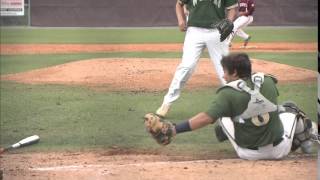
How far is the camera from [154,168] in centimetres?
304

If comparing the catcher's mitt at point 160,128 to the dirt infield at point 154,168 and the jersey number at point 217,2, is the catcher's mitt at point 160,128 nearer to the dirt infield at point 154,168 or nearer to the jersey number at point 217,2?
the dirt infield at point 154,168

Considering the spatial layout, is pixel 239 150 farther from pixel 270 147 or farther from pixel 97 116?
pixel 97 116

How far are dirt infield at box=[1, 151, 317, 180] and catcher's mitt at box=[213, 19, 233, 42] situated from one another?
81cm

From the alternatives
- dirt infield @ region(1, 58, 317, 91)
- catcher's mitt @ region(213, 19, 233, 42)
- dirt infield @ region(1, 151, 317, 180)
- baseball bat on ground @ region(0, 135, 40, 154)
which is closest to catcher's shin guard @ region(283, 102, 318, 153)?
dirt infield @ region(1, 151, 317, 180)

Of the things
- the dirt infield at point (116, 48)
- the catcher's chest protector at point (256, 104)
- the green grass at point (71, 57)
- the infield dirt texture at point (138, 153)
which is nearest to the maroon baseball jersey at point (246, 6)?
the infield dirt texture at point (138, 153)

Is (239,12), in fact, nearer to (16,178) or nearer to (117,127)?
(117,127)

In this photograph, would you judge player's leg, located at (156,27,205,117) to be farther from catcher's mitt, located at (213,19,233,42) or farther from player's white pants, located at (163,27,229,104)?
catcher's mitt, located at (213,19,233,42)

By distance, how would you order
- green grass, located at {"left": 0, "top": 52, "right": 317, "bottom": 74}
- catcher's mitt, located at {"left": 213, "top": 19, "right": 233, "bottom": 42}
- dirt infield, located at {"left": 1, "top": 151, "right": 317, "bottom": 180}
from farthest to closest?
1. green grass, located at {"left": 0, "top": 52, "right": 317, "bottom": 74}
2. catcher's mitt, located at {"left": 213, "top": 19, "right": 233, "bottom": 42}
3. dirt infield, located at {"left": 1, "top": 151, "right": 317, "bottom": 180}

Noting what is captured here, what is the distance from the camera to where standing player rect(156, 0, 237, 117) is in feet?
12.0

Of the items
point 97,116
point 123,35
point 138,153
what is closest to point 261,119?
point 138,153

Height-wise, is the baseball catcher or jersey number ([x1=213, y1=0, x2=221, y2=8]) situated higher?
jersey number ([x1=213, y1=0, x2=221, y2=8])

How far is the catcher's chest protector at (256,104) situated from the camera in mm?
3127

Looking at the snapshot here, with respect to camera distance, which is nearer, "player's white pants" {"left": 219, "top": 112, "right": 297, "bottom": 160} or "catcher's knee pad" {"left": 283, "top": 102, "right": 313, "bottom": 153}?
"player's white pants" {"left": 219, "top": 112, "right": 297, "bottom": 160}

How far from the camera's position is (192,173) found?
296 centimetres
